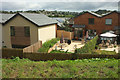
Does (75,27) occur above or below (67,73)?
above

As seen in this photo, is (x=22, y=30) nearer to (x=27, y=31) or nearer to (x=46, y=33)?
(x=27, y=31)

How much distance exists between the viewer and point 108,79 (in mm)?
7871

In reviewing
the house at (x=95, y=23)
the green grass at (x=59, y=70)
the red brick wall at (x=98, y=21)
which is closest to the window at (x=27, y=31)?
the house at (x=95, y=23)

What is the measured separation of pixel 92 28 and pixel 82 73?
78.8 ft

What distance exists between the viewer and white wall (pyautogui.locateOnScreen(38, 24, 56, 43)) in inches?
886

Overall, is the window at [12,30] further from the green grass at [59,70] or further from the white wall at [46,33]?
the green grass at [59,70]

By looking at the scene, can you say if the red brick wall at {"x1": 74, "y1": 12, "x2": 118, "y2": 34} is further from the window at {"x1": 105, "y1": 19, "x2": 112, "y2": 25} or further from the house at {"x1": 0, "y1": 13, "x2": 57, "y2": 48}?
the house at {"x1": 0, "y1": 13, "x2": 57, "y2": 48}

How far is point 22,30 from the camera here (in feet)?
74.7

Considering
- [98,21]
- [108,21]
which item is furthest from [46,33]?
[108,21]

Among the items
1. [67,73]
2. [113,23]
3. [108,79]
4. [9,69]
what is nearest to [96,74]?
[108,79]

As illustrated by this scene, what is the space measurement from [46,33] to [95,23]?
40.2ft

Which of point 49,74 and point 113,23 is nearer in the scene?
point 49,74

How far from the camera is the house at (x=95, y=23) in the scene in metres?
29.0

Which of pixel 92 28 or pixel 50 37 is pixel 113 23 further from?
pixel 50 37
